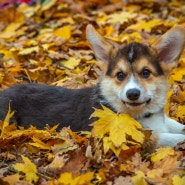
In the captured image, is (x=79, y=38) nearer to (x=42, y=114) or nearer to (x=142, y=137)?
(x=42, y=114)

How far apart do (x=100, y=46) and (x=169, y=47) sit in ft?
2.34

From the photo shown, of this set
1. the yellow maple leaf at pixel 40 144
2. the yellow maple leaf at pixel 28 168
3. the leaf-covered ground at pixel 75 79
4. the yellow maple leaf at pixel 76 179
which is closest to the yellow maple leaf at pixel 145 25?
the leaf-covered ground at pixel 75 79

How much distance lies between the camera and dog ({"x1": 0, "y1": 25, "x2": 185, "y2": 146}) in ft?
17.6

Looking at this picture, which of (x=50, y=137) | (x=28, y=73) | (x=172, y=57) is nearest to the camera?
(x=50, y=137)

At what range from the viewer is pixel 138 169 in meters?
4.43

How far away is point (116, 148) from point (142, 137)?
268 mm

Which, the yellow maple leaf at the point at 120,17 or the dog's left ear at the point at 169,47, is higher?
the dog's left ear at the point at 169,47

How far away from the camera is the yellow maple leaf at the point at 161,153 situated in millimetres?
4652

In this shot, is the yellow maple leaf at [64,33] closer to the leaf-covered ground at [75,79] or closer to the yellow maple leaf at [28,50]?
the leaf-covered ground at [75,79]

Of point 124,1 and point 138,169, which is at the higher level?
point 138,169

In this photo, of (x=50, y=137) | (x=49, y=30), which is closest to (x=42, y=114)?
(x=50, y=137)

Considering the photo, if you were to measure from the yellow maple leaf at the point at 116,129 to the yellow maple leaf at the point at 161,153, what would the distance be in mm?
179

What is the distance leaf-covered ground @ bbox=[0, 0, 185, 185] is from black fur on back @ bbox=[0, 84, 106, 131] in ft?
0.73

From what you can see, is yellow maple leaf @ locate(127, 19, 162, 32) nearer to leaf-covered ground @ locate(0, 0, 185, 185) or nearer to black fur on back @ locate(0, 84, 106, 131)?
leaf-covered ground @ locate(0, 0, 185, 185)
